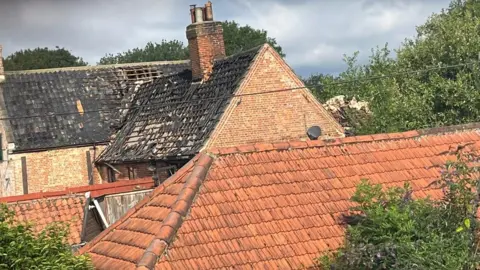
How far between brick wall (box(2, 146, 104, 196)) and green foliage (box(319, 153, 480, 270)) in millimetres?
21642

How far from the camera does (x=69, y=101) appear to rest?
3259 centimetres

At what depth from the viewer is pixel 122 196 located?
1916 cm

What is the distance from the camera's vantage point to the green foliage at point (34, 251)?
10109 millimetres

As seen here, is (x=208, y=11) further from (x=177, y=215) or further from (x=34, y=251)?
(x=34, y=251)

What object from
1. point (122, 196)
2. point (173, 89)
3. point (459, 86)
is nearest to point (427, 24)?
point (459, 86)

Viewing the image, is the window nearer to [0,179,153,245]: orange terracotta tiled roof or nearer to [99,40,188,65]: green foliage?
[0,179,153,245]: orange terracotta tiled roof

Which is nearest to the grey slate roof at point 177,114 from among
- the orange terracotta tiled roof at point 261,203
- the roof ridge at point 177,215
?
the orange terracotta tiled roof at point 261,203

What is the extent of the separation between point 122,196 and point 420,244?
11.0 metres

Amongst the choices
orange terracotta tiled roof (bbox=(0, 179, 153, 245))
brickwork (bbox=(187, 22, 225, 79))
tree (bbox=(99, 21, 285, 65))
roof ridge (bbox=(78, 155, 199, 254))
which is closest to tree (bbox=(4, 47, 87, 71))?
tree (bbox=(99, 21, 285, 65))

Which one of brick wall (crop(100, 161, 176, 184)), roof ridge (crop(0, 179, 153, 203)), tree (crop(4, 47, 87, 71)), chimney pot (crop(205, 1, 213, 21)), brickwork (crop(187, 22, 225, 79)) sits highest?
tree (crop(4, 47, 87, 71))

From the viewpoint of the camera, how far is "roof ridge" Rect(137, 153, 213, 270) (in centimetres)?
1041

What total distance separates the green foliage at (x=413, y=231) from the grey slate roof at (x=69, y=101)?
845 inches

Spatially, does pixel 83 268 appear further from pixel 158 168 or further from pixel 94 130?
pixel 94 130

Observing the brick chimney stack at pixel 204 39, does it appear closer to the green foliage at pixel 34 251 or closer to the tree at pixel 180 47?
the green foliage at pixel 34 251
